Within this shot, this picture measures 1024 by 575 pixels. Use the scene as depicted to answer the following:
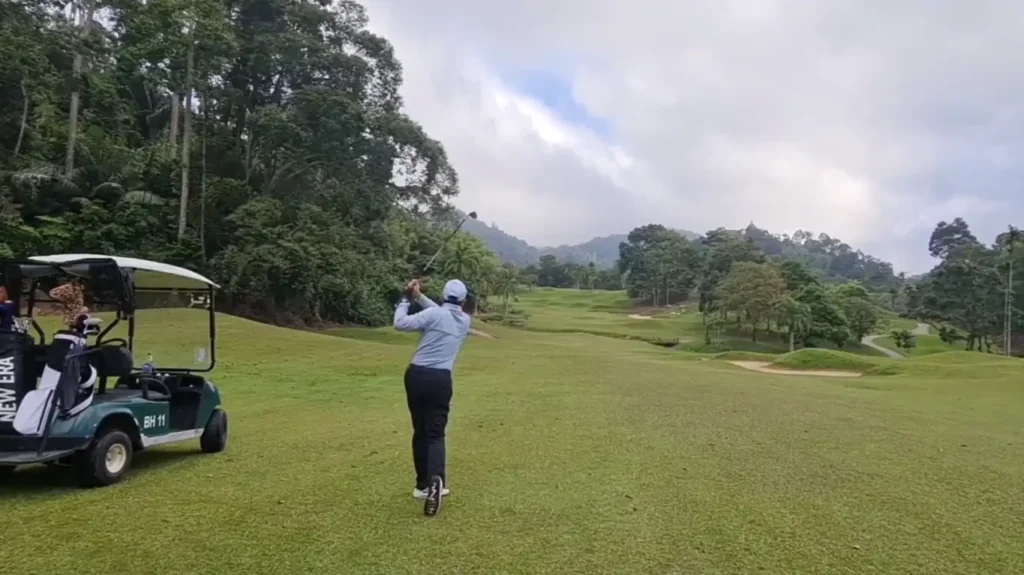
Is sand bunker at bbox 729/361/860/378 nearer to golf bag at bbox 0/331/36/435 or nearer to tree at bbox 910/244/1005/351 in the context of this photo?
golf bag at bbox 0/331/36/435

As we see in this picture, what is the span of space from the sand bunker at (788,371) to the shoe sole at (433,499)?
2225cm

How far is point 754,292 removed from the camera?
55.9 meters

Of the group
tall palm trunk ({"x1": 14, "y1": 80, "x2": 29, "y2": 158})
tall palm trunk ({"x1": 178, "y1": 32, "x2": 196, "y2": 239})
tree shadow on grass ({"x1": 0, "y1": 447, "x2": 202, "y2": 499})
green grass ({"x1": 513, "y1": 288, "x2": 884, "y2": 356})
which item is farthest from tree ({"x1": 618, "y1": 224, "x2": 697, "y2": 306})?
tree shadow on grass ({"x1": 0, "y1": 447, "x2": 202, "y2": 499})

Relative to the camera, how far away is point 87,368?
263 inches

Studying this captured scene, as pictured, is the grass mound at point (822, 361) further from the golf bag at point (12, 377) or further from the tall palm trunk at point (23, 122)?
the tall palm trunk at point (23, 122)

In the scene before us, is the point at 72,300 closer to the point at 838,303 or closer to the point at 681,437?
the point at 681,437

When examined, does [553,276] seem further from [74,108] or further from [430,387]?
[430,387]

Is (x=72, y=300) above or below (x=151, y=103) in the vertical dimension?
below

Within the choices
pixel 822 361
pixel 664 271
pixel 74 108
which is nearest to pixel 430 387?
pixel 822 361

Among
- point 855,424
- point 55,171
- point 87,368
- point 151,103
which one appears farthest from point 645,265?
point 87,368

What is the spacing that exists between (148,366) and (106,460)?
1.83 metres

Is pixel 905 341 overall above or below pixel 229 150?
below

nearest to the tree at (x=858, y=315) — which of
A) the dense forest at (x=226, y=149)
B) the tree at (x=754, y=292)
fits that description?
the tree at (x=754, y=292)

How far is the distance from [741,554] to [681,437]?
4.73m
